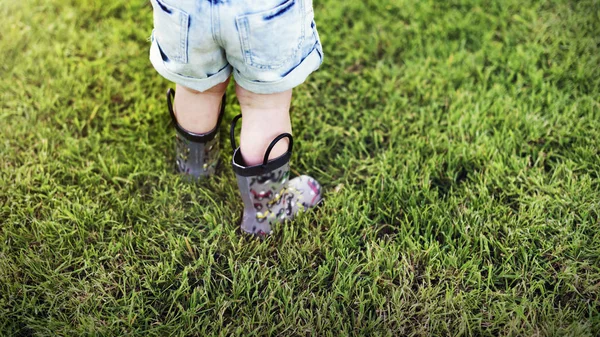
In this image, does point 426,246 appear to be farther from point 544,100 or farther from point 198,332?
point 544,100

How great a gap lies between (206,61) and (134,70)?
3.45ft

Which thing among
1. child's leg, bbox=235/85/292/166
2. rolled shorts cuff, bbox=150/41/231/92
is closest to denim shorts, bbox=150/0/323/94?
rolled shorts cuff, bbox=150/41/231/92

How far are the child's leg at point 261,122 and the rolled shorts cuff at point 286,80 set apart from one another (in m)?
0.09

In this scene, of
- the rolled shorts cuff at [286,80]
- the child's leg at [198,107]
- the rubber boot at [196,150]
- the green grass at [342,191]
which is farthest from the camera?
the rubber boot at [196,150]

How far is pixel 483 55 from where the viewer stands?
232 cm

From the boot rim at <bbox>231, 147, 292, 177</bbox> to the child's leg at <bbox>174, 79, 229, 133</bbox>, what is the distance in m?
0.18

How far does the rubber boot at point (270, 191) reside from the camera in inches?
62.2

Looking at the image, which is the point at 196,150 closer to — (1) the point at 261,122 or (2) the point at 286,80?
(1) the point at 261,122

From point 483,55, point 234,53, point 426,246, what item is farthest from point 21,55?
point 483,55

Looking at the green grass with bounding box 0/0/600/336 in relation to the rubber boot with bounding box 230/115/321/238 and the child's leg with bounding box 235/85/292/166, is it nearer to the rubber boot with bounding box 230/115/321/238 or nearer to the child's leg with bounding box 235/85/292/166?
the rubber boot with bounding box 230/115/321/238

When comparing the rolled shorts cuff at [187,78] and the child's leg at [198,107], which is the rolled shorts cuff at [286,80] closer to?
the rolled shorts cuff at [187,78]

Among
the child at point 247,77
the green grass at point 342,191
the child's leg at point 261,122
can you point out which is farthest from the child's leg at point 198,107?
the green grass at point 342,191

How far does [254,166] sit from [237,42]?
0.42 metres

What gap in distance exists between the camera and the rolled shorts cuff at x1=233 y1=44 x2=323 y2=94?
137cm
